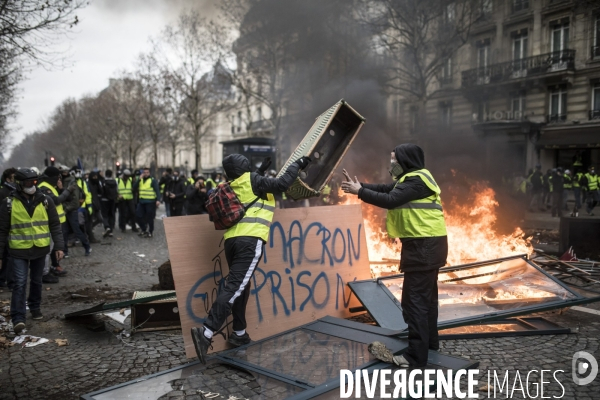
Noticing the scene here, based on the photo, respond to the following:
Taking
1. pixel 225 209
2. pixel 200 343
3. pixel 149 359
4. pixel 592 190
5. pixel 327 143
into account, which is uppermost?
pixel 327 143

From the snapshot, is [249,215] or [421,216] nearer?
[421,216]

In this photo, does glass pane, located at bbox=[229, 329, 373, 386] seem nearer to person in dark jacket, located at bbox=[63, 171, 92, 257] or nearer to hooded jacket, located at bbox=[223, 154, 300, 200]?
hooded jacket, located at bbox=[223, 154, 300, 200]

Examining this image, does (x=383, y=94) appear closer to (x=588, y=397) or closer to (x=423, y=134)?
(x=423, y=134)

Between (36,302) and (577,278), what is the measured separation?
699cm

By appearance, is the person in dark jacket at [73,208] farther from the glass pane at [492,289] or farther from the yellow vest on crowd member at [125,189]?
the glass pane at [492,289]

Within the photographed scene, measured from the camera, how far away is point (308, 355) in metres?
3.90

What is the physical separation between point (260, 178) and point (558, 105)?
24044mm

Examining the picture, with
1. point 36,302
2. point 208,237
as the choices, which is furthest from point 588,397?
point 36,302

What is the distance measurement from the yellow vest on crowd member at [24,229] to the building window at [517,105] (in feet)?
76.4

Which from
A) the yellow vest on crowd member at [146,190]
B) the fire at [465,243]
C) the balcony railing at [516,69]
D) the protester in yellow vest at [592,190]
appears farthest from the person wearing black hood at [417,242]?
the balcony railing at [516,69]

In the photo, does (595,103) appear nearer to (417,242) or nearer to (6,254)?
(417,242)

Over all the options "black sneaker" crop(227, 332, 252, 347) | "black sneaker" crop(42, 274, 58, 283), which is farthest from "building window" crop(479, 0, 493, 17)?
"black sneaker" crop(227, 332, 252, 347)

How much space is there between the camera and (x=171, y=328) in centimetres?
516

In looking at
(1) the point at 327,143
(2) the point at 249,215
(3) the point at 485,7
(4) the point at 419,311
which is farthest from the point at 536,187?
(2) the point at 249,215
